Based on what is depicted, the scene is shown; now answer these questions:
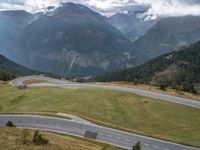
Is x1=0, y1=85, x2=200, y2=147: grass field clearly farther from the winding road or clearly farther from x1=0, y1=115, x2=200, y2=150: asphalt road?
x1=0, y1=115, x2=200, y2=150: asphalt road

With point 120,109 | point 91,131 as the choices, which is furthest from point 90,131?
point 120,109

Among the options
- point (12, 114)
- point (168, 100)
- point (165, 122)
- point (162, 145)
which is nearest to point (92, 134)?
point (162, 145)

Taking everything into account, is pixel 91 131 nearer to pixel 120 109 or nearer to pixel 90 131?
pixel 90 131

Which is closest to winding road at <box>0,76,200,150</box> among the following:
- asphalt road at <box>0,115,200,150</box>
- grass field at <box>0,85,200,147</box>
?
asphalt road at <box>0,115,200,150</box>

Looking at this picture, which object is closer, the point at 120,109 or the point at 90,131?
the point at 90,131

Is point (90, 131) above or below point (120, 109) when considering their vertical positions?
below

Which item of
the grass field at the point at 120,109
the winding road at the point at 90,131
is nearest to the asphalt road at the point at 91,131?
the winding road at the point at 90,131
